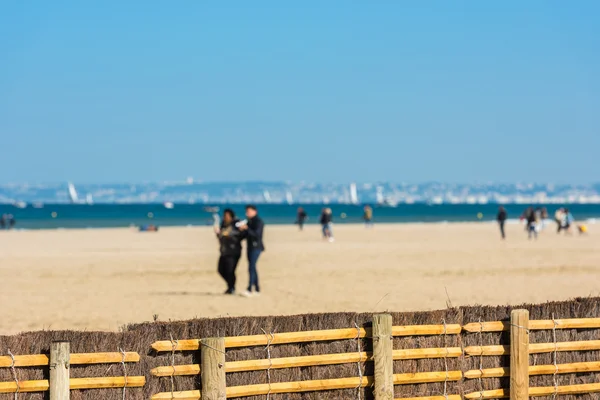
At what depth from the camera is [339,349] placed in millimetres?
6137

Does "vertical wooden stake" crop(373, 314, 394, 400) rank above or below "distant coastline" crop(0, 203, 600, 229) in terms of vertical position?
below

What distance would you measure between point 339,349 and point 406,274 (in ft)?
51.8

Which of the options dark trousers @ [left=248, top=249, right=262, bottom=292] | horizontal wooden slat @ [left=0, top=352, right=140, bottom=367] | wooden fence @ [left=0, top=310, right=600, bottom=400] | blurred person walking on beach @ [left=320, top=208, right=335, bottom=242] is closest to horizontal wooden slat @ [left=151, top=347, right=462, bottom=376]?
wooden fence @ [left=0, top=310, right=600, bottom=400]

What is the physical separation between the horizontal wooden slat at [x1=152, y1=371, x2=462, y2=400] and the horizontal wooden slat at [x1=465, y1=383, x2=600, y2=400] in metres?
0.24

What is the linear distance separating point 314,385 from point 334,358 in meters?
0.22

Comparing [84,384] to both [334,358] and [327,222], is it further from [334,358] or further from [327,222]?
[327,222]

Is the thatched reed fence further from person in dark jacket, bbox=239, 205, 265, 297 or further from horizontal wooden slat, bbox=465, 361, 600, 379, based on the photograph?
person in dark jacket, bbox=239, 205, 265, 297

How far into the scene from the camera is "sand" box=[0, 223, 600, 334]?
48.5 feet

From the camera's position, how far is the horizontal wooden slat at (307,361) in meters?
5.80

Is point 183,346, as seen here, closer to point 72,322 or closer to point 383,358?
point 383,358

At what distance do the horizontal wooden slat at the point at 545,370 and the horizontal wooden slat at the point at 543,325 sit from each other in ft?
0.87

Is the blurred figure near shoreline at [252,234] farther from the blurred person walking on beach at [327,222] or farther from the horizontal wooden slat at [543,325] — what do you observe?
the blurred person walking on beach at [327,222]

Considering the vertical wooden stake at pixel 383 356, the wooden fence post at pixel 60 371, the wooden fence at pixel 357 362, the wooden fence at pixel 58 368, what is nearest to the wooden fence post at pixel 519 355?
the wooden fence at pixel 357 362

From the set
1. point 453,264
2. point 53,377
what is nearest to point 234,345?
point 53,377
